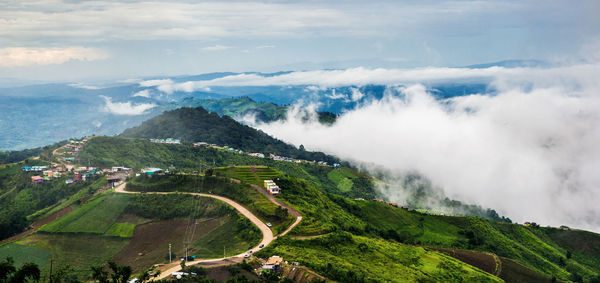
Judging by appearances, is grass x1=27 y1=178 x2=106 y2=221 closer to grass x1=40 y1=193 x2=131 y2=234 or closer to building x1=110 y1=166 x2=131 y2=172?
grass x1=40 y1=193 x2=131 y2=234

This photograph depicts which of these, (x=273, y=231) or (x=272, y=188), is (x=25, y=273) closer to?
(x=273, y=231)

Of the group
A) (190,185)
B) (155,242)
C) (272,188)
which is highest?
(272,188)

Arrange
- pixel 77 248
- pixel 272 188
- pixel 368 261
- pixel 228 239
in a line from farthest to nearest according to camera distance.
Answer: pixel 272 188 < pixel 77 248 < pixel 228 239 < pixel 368 261

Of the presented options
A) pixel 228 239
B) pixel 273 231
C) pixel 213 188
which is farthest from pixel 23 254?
pixel 273 231

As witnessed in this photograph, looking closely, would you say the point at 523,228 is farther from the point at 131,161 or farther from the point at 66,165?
the point at 66,165

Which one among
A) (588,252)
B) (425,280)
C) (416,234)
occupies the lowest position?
(588,252)

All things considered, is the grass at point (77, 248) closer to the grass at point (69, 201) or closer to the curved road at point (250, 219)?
the grass at point (69, 201)

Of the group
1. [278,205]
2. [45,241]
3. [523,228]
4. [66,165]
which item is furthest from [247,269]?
[523,228]
